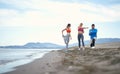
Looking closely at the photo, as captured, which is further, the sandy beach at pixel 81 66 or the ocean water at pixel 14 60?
the ocean water at pixel 14 60

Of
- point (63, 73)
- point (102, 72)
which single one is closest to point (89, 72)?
point (102, 72)

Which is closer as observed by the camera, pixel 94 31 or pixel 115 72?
pixel 115 72

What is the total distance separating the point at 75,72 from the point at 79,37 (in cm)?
1139

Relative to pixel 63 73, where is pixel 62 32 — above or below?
above

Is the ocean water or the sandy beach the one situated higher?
the sandy beach

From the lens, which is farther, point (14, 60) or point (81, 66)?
point (14, 60)

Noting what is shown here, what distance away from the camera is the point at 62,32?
18.2 metres

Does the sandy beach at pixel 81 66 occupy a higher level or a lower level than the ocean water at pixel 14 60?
higher

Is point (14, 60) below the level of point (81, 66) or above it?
below

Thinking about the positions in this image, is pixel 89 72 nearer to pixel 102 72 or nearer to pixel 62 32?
pixel 102 72

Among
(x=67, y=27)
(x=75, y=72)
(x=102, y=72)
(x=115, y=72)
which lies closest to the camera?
(x=115, y=72)

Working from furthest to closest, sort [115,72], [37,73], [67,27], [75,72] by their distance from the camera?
1. [67,27]
2. [37,73]
3. [75,72]
4. [115,72]

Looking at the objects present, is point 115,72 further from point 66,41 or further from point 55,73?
point 66,41

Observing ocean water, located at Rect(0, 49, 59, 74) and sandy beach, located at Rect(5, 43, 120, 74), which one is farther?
ocean water, located at Rect(0, 49, 59, 74)
